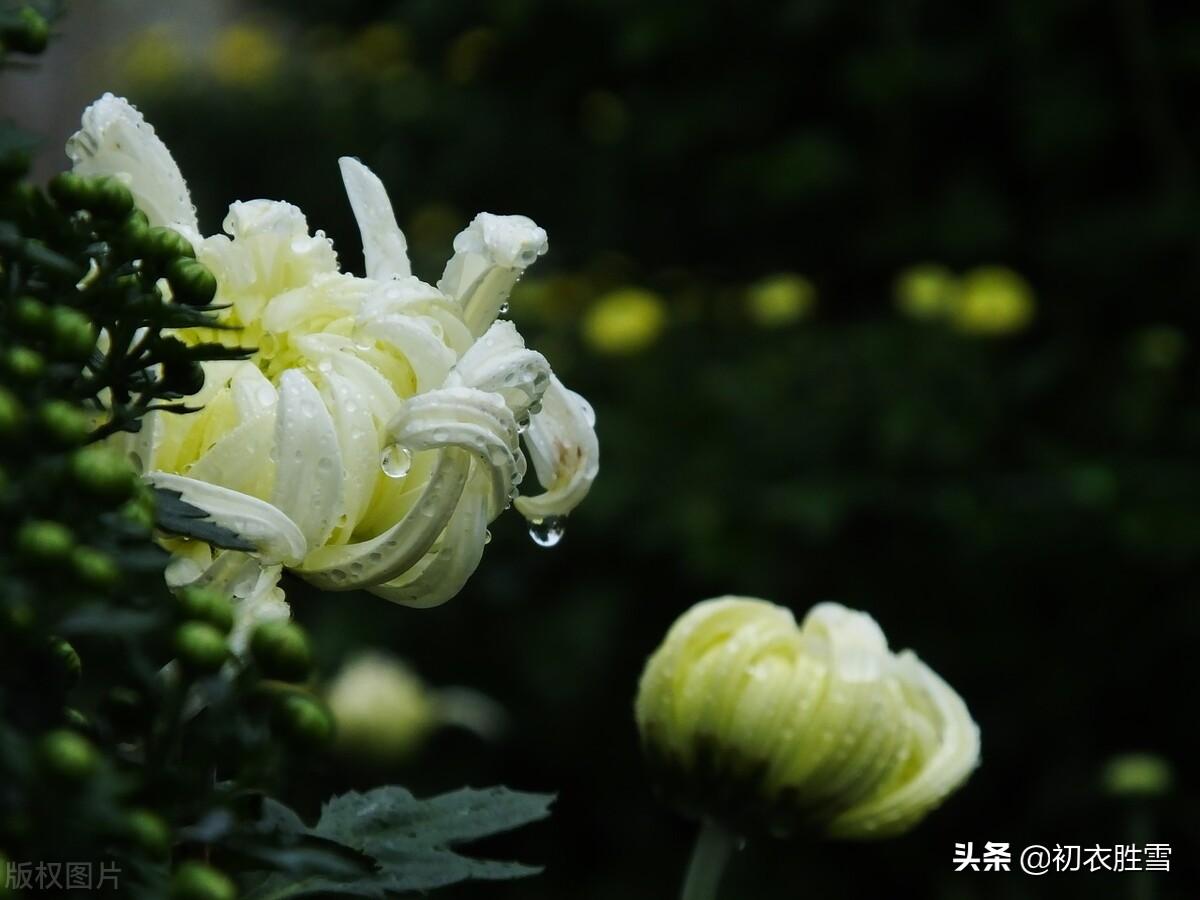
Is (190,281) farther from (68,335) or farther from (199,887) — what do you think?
(199,887)

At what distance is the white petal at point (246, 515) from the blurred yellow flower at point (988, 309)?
252cm

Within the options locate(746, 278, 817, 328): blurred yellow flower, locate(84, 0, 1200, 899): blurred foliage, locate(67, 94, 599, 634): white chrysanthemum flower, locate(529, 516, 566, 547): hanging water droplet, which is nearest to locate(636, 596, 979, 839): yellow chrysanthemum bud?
locate(529, 516, 566, 547): hanging water droplet

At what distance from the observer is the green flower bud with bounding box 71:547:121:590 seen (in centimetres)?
47

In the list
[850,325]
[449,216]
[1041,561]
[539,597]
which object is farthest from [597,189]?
[1041,561]

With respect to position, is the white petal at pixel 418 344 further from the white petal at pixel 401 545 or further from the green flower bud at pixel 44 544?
the green flower bud at pixel 44 544

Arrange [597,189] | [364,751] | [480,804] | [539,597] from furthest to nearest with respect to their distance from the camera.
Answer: [597,189] < [539,597] < [364,751] < [480,804]

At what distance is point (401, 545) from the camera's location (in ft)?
2.29

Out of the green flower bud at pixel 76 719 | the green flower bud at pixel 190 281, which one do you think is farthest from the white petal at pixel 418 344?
the green flower bud at pixel 76 719

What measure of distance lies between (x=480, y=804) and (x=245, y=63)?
5.83 meters

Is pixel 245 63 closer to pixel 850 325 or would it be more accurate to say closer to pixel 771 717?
pixel 850 325

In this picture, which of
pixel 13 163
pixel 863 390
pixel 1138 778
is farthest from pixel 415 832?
pixel 863 390

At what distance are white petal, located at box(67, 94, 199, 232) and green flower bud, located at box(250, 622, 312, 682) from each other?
0.27 meters

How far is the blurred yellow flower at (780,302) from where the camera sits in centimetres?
326

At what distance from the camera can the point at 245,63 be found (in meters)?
6.31
